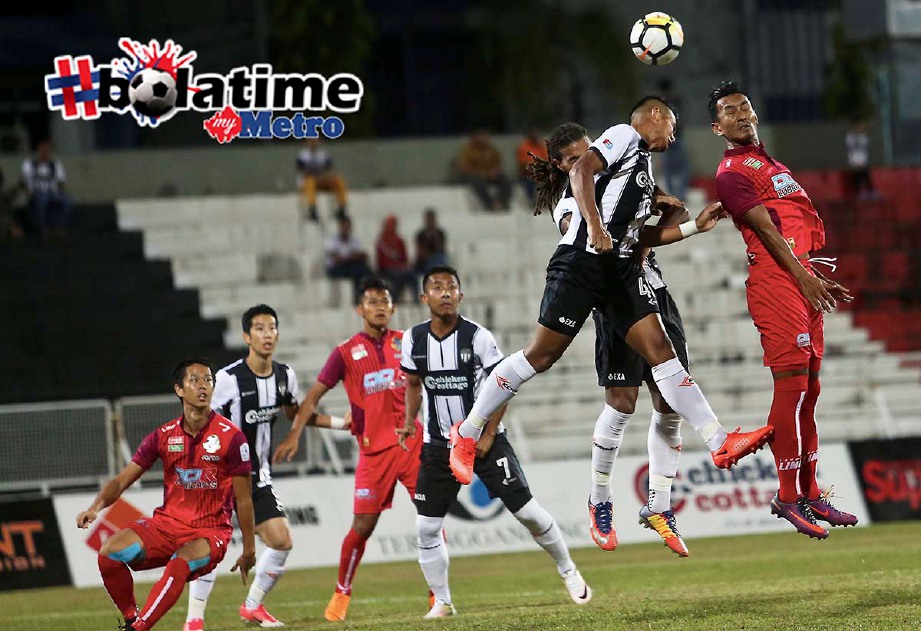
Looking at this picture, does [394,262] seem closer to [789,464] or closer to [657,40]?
[657,40]

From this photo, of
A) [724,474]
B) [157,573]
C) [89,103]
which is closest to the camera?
[157,573]

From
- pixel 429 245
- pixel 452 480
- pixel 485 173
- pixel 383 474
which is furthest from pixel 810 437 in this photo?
pixel 485 173

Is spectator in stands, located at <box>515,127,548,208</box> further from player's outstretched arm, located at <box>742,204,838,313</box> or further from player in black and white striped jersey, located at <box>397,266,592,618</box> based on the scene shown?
player's outstretched arm, located at <box>742,204,838,313</box>

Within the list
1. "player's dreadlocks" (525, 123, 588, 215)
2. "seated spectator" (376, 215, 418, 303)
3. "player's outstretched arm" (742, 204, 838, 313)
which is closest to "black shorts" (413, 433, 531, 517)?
"player's dreadlocks" (525, 123, 588, 215)

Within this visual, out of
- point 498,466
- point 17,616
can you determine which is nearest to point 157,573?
point 17,616

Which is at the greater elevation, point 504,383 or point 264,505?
point 504,383

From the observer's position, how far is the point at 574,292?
8977 millimetres

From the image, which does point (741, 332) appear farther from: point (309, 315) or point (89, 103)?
point (89, 103)

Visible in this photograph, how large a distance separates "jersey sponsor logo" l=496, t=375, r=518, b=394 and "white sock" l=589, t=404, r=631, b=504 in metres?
0.80

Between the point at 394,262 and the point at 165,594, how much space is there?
11905mm

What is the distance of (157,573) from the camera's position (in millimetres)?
→ 15711

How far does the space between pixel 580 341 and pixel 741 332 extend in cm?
240

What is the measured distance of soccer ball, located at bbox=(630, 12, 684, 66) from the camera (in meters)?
9.77

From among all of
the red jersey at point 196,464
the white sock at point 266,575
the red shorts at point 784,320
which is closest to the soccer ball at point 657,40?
the red shorts at point 784,320
